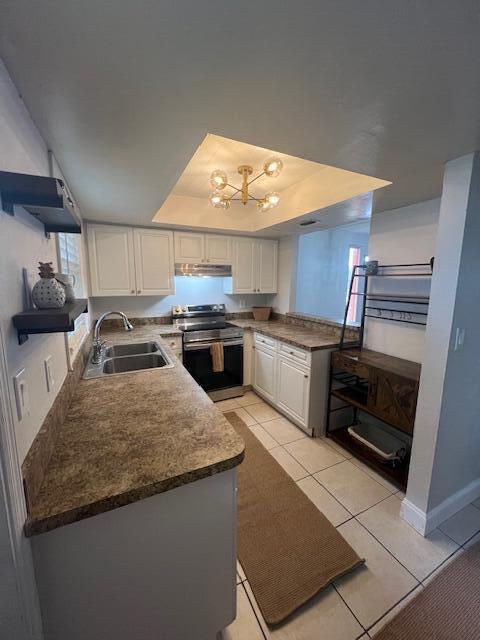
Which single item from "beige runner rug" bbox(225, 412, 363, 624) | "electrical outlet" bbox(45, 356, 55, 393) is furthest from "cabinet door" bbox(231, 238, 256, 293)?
"electrical outlet" bbox(45, 356, 55, 393)

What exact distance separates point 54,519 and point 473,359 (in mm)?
2163

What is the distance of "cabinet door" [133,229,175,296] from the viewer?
2.97m

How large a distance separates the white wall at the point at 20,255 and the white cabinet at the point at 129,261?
181 centimetres

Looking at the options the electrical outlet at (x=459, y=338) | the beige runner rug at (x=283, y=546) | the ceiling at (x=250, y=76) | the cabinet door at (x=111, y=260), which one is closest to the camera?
the ceiling at (x=250, y=76)

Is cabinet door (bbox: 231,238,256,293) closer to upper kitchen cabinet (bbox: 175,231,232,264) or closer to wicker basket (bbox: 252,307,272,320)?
upper kitchen cabinet (bbox: 175,231,232,264)

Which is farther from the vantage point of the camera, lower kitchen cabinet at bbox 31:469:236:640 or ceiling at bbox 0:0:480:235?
lower kitchen cabinet at bbox 31:469:236:640

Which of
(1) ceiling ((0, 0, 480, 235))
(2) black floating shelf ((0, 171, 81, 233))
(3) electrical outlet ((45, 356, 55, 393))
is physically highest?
(1) ceiling ((0, 0, 480, 235))

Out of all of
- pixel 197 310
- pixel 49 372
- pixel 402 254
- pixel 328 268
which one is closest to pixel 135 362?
pixel 49 372

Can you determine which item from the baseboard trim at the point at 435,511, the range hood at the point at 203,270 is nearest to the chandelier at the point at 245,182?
the range hood at the point at 203,270

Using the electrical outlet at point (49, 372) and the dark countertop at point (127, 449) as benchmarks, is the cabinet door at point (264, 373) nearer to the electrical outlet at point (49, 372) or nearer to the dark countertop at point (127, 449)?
the dark countertop at point (127, 449)

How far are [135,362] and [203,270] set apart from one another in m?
1.57

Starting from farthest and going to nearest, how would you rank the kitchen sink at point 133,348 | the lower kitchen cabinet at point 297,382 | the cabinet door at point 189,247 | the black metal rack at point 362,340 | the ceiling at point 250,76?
the cabinet door at point 189,247 < the lower kitchen cabinet at point 297,382 < the kitchen sink at point 133,348 < the black metal rack at point 362,340 < the ceiling at point 250,76

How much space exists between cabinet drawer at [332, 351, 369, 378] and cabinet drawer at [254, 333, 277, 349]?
75cm

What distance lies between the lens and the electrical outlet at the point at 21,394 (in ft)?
2.31
